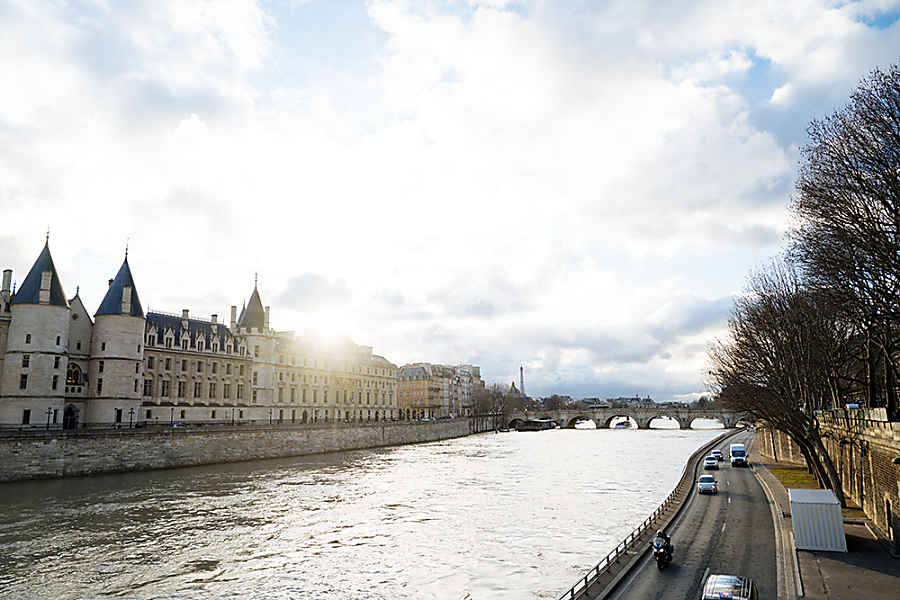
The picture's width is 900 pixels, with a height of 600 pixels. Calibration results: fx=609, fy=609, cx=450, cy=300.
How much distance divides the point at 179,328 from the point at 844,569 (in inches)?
3308

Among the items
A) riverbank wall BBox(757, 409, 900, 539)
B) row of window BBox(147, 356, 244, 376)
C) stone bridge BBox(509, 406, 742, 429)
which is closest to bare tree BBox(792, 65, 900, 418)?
riverbank wall BBox(757, 409, 900, 539)

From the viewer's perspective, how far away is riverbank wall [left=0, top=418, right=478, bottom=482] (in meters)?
53.4

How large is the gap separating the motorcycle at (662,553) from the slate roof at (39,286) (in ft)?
215

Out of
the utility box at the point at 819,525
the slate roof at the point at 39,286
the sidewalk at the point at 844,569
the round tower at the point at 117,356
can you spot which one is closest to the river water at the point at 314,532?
the sidewalk at the point at 844,569

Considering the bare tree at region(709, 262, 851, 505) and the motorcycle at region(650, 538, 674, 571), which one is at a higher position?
the bare tree at region(709, 262, 851, 505)

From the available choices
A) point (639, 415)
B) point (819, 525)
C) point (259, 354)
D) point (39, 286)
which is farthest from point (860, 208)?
point (639, 415)

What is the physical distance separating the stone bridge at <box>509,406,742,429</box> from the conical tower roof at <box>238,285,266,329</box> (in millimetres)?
106675

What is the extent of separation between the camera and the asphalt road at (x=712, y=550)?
2255 centimetres

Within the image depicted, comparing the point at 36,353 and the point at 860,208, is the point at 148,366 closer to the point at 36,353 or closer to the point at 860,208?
the point at 36,353

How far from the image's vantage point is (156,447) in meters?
64.0

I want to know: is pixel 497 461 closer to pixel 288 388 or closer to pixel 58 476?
pixel 288 388

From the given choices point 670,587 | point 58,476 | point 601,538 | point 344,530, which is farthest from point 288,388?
point 670,587

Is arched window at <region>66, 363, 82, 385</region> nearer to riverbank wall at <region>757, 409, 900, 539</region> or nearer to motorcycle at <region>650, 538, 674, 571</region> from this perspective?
motorcycle at <region>650, 538, 674, 571</region>

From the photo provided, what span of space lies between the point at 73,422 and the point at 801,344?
244 ft
